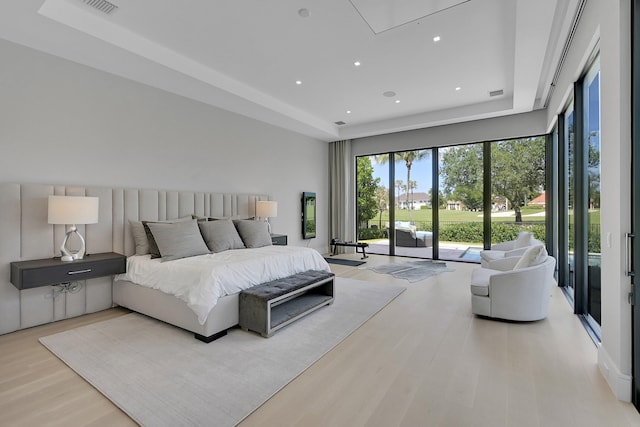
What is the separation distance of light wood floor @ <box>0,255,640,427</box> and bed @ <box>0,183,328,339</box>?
0.94 ft

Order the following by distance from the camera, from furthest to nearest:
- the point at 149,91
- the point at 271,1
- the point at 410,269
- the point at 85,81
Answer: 1. the point at 410,269
2. the point at 149,91
3. the point at 85,81
4. the point at 271,1

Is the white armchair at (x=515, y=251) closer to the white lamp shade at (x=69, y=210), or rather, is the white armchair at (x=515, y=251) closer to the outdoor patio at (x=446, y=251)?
the outdoor patio at (x=446, y=251)

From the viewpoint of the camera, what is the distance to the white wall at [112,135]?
3283 mm

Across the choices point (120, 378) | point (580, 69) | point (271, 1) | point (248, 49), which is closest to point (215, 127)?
point (248, 49)

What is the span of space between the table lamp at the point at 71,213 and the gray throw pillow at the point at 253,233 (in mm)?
1915

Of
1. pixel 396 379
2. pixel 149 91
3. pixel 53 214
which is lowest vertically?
pixel 396 379

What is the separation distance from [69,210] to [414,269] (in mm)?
5614

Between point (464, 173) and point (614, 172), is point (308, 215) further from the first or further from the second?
point (614, 172)


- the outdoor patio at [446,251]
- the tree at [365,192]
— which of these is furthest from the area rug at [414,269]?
the tree at [365,192]

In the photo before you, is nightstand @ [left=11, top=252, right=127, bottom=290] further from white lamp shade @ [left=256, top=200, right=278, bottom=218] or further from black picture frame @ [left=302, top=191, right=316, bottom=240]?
A: black picture frame @ [left=302, top=191, right=316, bottom=240]

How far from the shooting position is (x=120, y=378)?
7.43 ft

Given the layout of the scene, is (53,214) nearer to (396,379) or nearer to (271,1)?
(271,1)

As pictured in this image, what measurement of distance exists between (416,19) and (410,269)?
445 cm

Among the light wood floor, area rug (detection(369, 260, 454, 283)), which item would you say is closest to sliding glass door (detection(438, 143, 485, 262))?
area rug (detection(369, 260, 454, 283))
